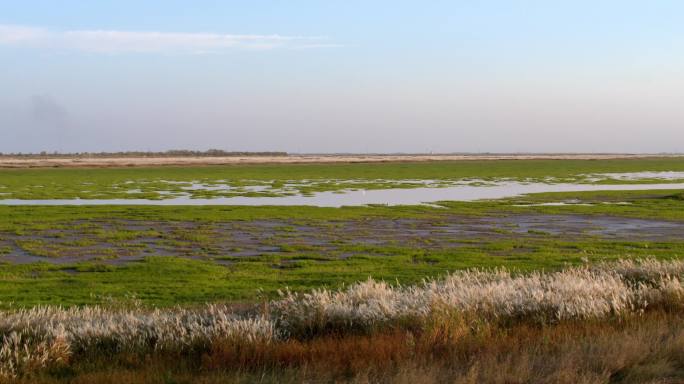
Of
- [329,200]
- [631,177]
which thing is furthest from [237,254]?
[631,177]

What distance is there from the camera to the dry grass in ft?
26.0

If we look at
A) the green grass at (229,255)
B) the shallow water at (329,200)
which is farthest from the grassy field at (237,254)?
the shallow water at (329,200)

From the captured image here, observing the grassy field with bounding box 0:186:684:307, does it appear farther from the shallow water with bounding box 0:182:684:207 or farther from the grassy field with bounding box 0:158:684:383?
the shallow water with bounding box 0:182:684:207

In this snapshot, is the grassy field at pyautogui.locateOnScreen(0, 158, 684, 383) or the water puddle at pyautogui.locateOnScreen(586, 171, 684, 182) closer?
the grassy field at pyautogui.locateOnScreen(0, 158, 684, 383)

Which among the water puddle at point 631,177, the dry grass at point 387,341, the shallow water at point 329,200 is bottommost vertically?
the shallow water at point 329,200

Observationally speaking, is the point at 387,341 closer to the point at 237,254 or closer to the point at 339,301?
the point at 339,301

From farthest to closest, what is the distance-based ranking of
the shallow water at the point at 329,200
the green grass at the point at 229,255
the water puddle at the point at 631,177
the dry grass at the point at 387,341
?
1. the water puddle at the point at 631,177
2. the shallow water at the point at 329,200
3. the green grass at the point at 229,255
4. the dry grass at the point at 387,341

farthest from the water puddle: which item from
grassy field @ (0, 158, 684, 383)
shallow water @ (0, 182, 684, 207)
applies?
grassy field @ (0, 158, 684, 383)

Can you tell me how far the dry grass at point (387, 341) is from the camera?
794 centimetres

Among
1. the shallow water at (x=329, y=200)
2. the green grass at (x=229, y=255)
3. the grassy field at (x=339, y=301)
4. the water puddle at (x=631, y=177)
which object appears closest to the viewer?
the grassy field at (x=339, y=301)

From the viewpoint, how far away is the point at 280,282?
1825 centimetres

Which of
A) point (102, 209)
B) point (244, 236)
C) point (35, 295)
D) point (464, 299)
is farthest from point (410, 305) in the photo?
point (102, 209)

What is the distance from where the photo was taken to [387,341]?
907 cm

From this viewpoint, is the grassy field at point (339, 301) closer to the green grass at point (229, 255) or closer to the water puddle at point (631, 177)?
the green grass at point (229, 255)
